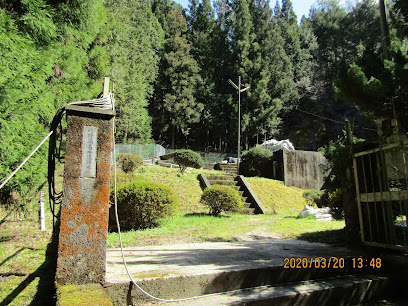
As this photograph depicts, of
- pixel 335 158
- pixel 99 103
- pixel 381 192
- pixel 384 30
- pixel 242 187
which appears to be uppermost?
pixel 384 30

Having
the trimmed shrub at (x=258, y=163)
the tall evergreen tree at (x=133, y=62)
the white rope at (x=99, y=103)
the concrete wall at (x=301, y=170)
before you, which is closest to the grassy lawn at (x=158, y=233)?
the white rope at (x=99, y=103)

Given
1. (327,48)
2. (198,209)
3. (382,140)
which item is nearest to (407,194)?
(382,140)

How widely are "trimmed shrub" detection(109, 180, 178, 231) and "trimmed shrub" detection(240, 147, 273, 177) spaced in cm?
983

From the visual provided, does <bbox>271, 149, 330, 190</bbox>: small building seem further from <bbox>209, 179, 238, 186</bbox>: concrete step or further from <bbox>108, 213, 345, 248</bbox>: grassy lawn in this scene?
<bbox>108, 213, 345, 248</bbox>: grassy lawn

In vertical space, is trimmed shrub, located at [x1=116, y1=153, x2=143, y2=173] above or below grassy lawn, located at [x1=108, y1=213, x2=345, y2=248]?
above

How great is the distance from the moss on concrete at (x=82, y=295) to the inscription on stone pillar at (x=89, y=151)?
2.76ft

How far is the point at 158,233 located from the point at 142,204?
0.73m

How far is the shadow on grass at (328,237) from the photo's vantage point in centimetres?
433

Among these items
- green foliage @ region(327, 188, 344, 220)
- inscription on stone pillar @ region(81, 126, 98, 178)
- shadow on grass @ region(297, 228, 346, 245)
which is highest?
inscription on stone pillar @ region(81, 126, 98, 178)

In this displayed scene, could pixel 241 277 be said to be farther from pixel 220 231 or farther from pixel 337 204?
pixel 220 231

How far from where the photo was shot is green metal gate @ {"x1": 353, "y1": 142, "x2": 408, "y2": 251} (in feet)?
10.4

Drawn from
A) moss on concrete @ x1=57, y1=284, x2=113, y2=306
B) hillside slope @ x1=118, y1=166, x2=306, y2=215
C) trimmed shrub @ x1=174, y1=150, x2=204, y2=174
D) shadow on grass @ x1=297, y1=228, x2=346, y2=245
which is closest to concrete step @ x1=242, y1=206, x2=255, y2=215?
hillside slope @ x1=118, y1=166, x2=306, y2=215

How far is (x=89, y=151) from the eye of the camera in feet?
7.59

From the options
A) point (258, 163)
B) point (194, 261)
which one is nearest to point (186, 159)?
point (258, 163)
